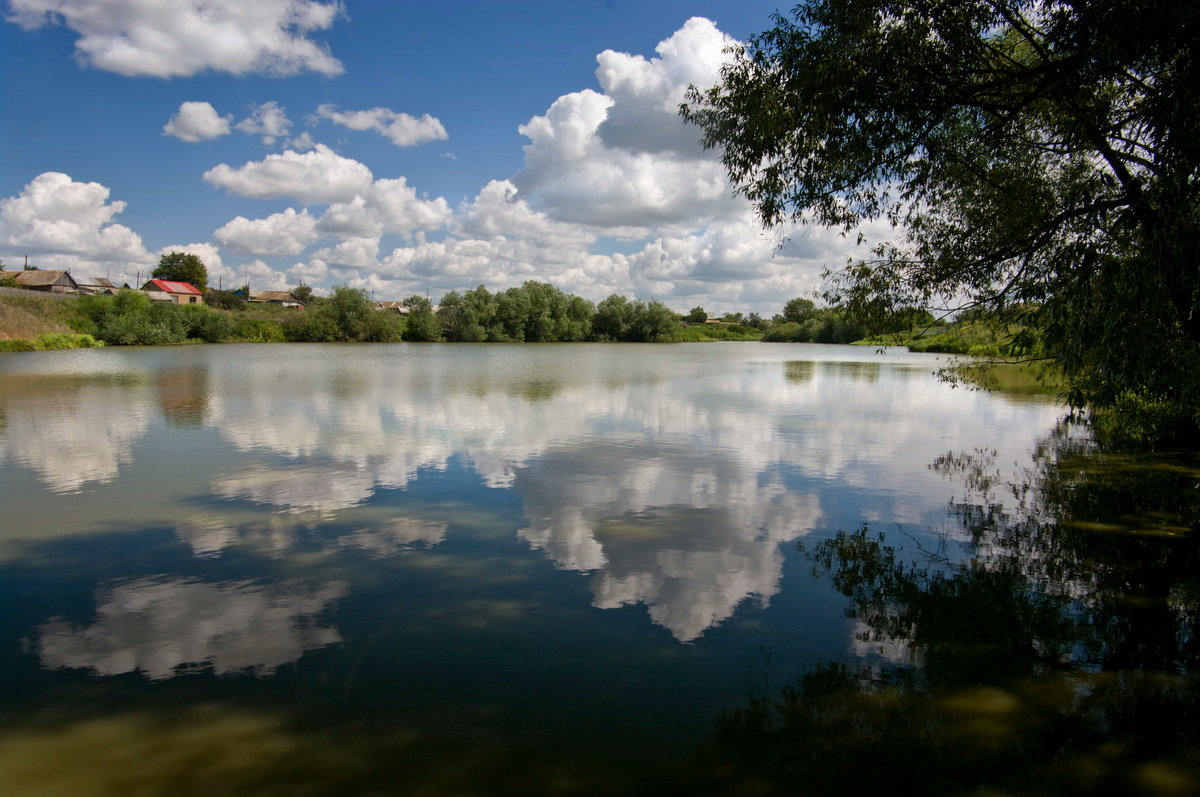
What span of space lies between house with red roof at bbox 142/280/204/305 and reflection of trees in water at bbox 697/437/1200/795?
388 feet

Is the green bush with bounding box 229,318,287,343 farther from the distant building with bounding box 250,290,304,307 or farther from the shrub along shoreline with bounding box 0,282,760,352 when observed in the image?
the distant building with bounding box 250,290,304,307

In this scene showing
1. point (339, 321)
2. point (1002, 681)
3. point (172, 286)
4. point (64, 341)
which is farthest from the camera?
point (172, 286)

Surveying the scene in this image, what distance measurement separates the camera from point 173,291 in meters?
Result: 109

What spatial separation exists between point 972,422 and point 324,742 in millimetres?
18408

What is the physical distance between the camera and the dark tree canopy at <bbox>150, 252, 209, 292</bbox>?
397 ft

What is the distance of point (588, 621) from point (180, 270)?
138873mm

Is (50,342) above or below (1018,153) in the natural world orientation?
below

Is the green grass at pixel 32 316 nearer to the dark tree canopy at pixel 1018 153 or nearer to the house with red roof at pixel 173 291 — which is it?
the house with red roof at pixel 173 291

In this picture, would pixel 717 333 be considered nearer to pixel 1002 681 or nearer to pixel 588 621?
pixel 588 621

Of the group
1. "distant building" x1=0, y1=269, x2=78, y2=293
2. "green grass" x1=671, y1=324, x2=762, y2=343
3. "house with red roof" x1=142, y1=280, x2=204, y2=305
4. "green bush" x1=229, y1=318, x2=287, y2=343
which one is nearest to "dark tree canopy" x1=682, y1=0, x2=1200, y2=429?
"green bush" x1=229, y1=318, x2=287, y2=343

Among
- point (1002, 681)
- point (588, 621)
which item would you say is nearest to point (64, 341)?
point (588, 621)

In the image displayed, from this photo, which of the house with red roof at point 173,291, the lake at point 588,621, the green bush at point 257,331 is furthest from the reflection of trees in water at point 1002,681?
the house with red roof at point 173,291

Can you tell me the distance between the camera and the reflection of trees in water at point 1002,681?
13.6 ft

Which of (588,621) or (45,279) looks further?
(45,279)
